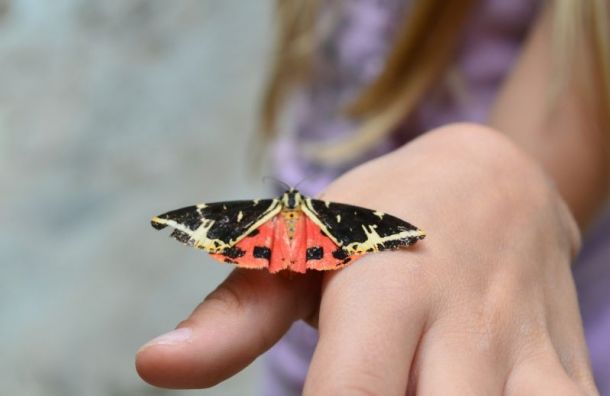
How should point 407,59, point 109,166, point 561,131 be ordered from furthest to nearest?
point 109,166
point 407,59
point 561,131

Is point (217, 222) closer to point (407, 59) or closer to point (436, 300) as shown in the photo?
point (436, 300)

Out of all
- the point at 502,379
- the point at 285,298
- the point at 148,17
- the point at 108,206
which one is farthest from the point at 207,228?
the point at 148,17

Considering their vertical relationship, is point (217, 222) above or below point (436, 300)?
above

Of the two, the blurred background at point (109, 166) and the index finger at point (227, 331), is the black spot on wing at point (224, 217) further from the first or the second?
the blurred background at point (109, 166)

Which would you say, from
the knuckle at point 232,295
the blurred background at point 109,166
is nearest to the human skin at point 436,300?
the knuckle at point 232,295

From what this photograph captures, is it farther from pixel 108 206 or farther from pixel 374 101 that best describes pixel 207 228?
pixel 108 206

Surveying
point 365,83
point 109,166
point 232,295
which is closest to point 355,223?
point 232,295
